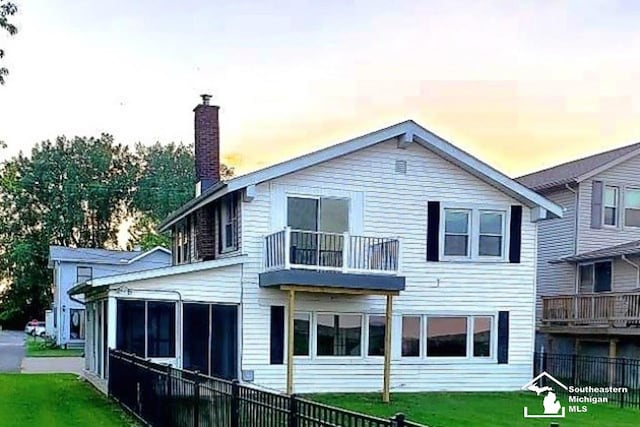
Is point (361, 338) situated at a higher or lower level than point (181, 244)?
lower

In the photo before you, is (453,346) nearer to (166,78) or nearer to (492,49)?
(492,49)

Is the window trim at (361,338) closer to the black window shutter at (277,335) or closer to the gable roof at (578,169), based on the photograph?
the black window shutter at (277,335)

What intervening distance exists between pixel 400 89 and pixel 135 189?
142ft

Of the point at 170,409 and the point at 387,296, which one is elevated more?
the point at 387,296

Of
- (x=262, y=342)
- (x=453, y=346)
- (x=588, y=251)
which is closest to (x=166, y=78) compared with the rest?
(x=262, y=342)

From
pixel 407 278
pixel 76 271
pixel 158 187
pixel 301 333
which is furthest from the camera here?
pixel 158 187

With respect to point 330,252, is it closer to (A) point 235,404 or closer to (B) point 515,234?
(B) point 515,234

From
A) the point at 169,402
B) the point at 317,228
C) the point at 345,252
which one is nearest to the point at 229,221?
the point at 317,228

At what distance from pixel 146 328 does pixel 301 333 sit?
12.1 feet

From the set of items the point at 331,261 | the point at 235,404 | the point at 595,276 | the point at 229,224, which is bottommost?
the point at 235,404

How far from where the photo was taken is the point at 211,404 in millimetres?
9391

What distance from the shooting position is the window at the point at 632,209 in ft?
84.2

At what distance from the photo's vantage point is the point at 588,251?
25203 millimetres

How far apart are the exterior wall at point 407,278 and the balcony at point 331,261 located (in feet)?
1.97
